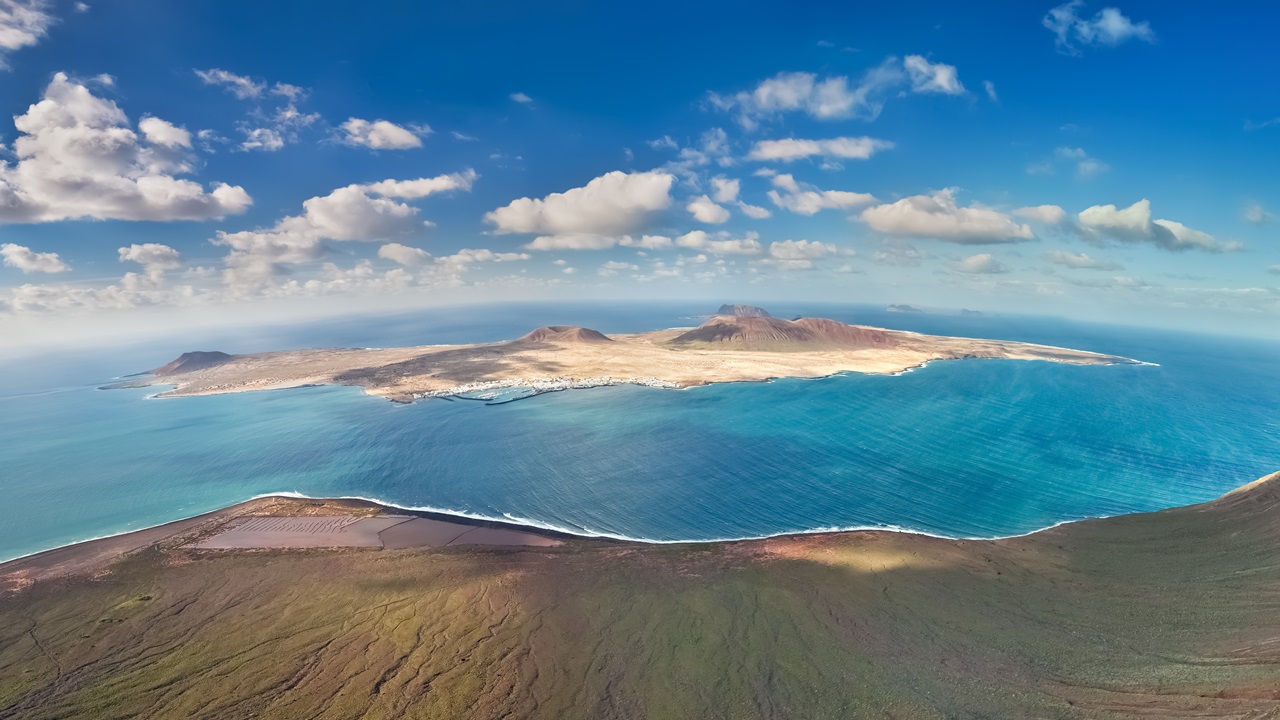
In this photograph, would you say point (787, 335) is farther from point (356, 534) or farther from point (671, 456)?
point (356, 534)

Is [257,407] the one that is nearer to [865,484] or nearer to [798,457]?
[798,457]

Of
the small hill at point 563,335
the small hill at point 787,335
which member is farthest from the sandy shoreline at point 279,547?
the small hill at point 563,335

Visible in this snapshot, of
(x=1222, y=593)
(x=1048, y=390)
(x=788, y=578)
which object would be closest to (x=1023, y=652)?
(x=788, y=578)

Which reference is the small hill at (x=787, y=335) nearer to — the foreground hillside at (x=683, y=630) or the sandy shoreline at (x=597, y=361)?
the sandy shoreline at (x=597, y=361)

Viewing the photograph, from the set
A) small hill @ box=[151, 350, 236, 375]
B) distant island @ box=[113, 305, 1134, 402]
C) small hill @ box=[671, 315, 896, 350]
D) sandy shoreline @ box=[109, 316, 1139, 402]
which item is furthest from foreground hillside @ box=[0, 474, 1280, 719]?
small hill @ box=[151, 350, 236, 375]

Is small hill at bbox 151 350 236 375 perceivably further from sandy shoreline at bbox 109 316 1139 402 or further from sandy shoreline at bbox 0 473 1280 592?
sandy shoreline at bbox 0 473 1280 592
